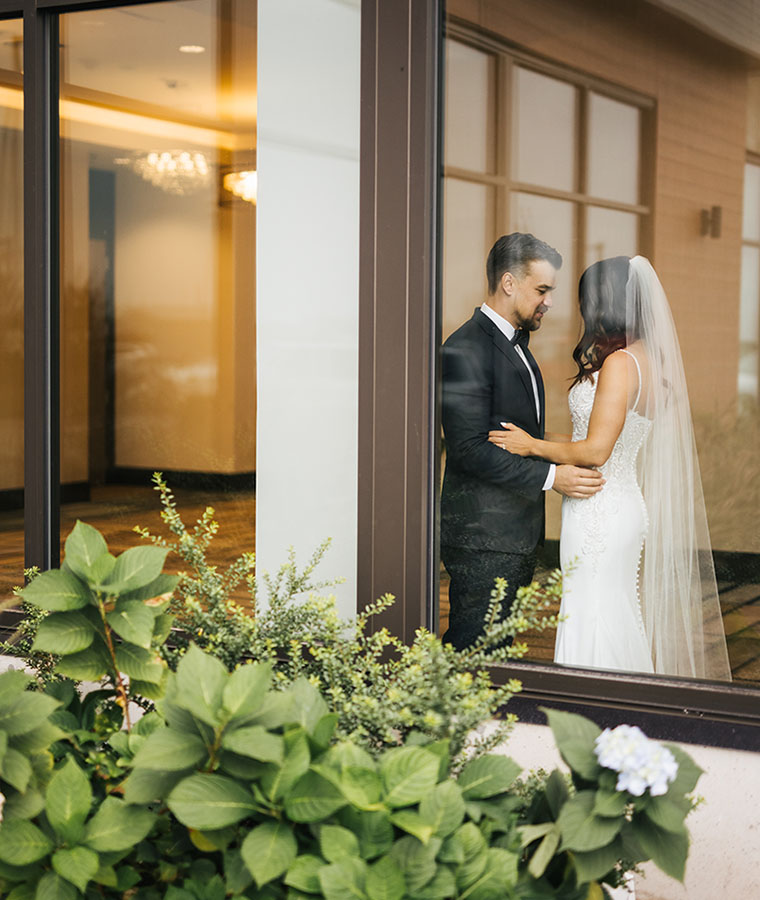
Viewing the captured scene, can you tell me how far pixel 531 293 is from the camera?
2713 millimetres

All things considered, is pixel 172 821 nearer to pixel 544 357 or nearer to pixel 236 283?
pixel 544 357

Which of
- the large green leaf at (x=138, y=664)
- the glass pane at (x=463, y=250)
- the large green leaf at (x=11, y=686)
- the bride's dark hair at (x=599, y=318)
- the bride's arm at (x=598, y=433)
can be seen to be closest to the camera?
the large green leaf at (x=11, y=686)

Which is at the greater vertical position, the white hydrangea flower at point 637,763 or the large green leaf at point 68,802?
the white hydrangea flower at point 637,763

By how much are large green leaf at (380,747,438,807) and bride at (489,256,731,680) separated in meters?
1.36

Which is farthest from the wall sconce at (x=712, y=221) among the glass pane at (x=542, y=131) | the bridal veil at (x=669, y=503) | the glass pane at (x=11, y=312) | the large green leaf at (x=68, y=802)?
the large green leaf at (x=68, y=802)

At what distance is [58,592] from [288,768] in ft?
1.38

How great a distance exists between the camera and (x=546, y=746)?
2.31m

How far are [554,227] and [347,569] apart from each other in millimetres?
1078

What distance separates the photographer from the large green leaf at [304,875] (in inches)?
45.9

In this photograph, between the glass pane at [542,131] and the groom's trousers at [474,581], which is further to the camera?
the glass pane at [542,131]

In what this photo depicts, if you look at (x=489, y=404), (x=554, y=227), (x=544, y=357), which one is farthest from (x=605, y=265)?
(x=489, y=404)

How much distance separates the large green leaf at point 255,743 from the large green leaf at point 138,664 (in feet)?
0.92

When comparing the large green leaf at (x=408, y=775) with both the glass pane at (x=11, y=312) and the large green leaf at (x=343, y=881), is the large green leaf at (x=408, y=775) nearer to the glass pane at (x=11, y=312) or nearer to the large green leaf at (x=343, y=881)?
the large green leaf at (x=343, y=881)

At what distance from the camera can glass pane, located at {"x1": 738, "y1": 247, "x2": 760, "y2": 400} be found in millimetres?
3627
